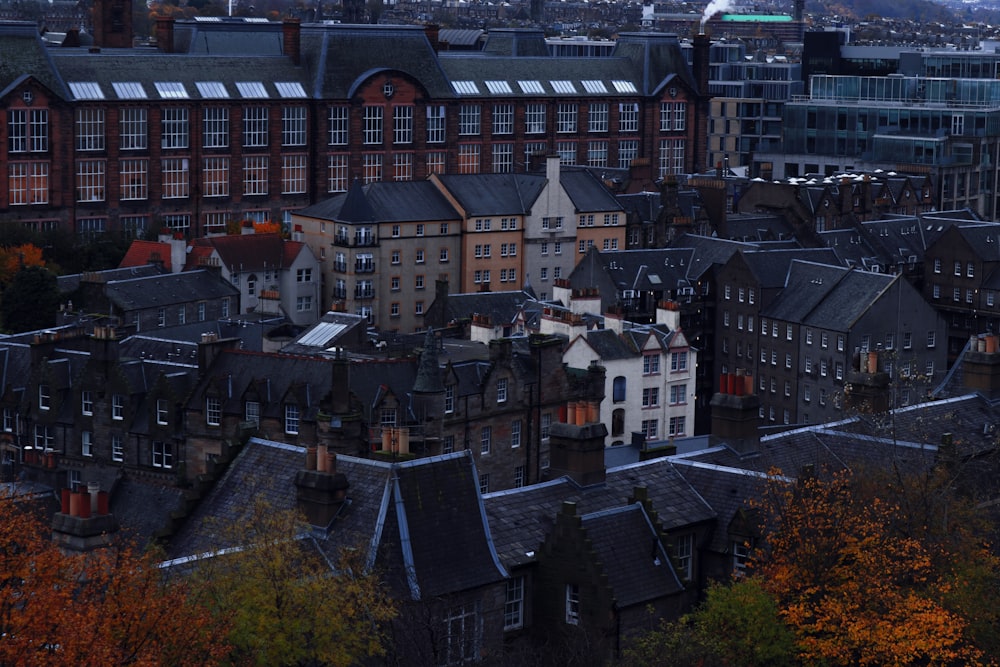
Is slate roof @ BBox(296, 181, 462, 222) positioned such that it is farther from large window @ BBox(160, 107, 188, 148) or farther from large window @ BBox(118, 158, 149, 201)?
large window @ BBox(160, 107, 188, 148)

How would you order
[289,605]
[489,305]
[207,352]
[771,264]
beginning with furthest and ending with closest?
[771,264]
[489,305]
[207,352]
[289,605]

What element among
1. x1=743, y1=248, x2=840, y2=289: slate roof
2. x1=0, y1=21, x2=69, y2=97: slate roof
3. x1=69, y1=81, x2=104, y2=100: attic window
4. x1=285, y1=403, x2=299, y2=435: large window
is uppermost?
x1=0, y1=21, x2=69, y2=97: slate roof

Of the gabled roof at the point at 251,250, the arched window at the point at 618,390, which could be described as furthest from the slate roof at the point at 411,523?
the gabled roof at the point at 251,250

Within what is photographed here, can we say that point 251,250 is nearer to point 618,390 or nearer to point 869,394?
point 618,390

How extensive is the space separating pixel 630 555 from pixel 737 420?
14.7m

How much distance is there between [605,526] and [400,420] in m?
33.9

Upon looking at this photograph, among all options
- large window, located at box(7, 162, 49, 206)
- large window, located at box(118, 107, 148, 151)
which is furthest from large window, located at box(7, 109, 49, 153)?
large window, located at box(118, 107, 148, 151)

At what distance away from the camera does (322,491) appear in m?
72.2

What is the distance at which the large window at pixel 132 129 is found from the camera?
638ft

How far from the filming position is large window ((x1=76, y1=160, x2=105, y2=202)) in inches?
7569

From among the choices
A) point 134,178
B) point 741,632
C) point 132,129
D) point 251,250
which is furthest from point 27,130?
point 741,632

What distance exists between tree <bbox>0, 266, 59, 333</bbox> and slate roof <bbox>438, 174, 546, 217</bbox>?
123ft

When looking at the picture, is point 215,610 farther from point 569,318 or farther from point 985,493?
point 569,318

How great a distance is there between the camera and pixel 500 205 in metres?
180
